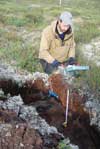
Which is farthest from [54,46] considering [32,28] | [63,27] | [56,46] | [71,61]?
[32,28]

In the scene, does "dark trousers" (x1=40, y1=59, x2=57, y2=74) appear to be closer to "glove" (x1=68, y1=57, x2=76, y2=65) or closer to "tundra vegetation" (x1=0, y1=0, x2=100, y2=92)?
"tundra vegetation" (x1=0, y1=0, x2=100, y2=92)

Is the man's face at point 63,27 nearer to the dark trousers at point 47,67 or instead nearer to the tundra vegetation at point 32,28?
the dark trousers at point 47,67

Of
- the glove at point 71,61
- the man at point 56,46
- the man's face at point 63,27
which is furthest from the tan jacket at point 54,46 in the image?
the man's face at point 63,27

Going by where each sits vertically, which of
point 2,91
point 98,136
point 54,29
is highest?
point 54,29

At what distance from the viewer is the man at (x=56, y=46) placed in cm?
1001

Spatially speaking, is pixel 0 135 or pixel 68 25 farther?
pixel 68 25

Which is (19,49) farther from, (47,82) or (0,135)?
(0,135)

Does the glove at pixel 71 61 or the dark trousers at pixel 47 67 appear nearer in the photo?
the dark trousers at pixel 47 67

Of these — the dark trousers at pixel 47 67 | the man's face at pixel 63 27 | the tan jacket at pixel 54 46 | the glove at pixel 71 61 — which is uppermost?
the man's face at pixel 63 27

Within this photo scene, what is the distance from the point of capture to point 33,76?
32.5 feet

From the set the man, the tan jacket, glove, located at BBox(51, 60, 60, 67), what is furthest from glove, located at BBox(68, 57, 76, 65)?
glove, located at BBox(51, 60, 60, 67)

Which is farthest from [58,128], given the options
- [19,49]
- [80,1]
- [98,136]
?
[80,1]

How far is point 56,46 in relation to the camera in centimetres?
1045

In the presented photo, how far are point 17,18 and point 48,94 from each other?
5.32 metres
